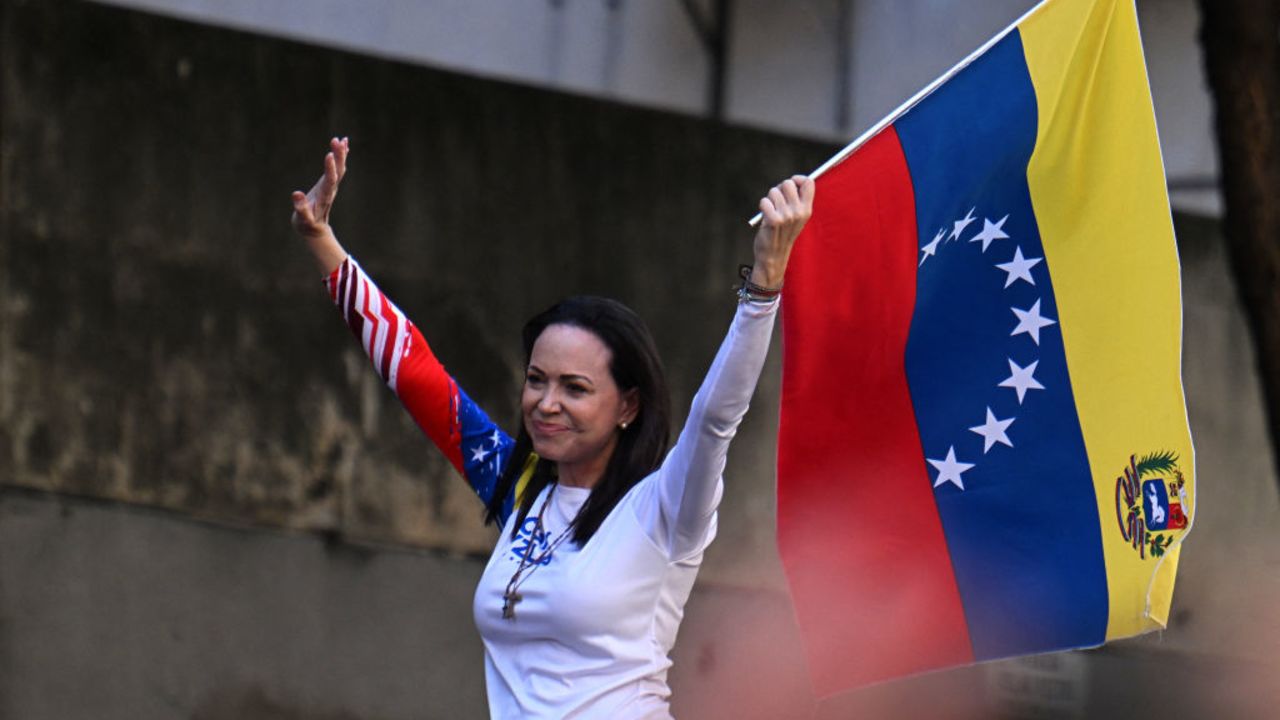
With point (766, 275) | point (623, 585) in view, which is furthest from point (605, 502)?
point (766, 275)

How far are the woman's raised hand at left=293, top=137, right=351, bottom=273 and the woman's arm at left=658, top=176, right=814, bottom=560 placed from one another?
1.14 meters

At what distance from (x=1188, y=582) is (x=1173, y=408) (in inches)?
220

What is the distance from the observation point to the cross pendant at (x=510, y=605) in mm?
3844

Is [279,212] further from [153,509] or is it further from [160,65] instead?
[153,509]

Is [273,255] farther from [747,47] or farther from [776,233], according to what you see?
[776,233]

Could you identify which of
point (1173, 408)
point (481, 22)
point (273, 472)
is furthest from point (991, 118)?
point (481, 22)

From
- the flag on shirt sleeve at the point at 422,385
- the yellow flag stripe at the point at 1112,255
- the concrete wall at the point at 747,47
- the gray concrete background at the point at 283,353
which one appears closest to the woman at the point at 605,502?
the flag on shirt sleeve at the point at 422,385

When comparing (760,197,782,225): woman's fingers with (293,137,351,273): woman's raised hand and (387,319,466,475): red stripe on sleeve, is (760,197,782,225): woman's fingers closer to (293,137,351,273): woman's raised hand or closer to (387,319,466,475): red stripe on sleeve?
(387,319,466,475): red stripe on sleeve

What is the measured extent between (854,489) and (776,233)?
0.86 metres

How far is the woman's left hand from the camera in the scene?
11.9ft

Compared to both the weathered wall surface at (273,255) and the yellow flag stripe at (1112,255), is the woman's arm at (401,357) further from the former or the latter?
the weathered wall surface at (273,255)

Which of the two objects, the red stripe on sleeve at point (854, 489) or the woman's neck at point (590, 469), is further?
the red stripe on sleeve at point (854, 489)

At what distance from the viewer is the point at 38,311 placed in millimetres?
7844

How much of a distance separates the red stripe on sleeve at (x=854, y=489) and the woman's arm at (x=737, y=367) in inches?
22.9
